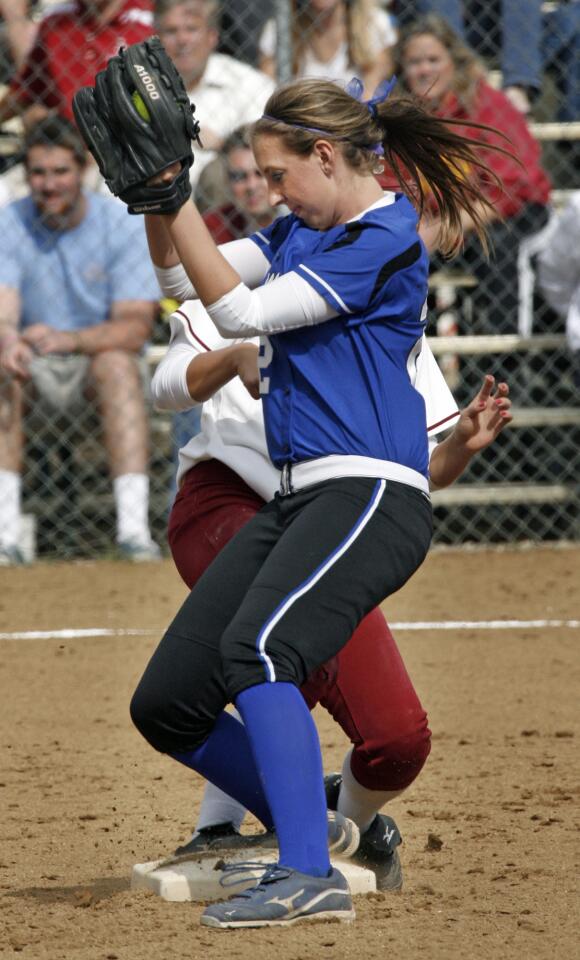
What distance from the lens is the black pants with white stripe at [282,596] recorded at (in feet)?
8.99

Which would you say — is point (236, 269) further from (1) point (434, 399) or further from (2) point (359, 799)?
(2) point (359, 799)

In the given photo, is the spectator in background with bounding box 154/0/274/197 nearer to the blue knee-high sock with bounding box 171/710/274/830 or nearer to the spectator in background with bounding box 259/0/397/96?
the spectator in background with bounding box 259/0/397/96

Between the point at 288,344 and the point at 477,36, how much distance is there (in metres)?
5.91

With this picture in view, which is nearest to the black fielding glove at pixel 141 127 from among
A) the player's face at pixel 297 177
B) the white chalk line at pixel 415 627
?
the player's face at pixel 297 177

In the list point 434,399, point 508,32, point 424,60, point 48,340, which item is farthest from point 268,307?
point 508,32

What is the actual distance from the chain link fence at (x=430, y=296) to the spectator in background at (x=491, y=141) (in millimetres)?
18

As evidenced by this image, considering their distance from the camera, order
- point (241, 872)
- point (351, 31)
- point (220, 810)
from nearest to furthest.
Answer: point (241, 872), point (220, 810), point (351, 31)

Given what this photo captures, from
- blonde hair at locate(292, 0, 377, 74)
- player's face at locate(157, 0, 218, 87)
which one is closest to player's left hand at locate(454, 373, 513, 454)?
player's face at locate(157, 0, 218, 87)

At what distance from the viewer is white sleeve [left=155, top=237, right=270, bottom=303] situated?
314 centimetres

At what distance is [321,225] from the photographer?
2994 millimetres

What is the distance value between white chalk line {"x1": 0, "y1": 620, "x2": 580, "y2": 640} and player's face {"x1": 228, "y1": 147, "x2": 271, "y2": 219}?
2325 mm

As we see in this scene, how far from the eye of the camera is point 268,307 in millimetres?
2760

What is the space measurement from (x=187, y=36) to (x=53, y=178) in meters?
1.14

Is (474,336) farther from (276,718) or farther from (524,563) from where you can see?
(276,718)
